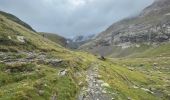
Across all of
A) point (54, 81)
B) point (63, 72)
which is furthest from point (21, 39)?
point (54, 81)

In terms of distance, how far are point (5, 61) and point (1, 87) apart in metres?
25.2

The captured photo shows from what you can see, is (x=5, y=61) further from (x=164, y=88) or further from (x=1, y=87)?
(x=164, y=88)

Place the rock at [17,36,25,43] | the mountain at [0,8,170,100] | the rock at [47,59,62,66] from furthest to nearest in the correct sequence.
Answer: the rock at [17,36,25,43], the rock at [47,59,62,66], the mountain at [0,8,170,100]

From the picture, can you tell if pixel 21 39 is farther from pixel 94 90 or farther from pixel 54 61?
pixel 94 90

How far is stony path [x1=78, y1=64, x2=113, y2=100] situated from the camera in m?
82.6

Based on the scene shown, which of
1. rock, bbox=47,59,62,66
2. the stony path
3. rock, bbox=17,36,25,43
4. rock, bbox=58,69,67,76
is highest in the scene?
rock, bbox=17,36,25,43

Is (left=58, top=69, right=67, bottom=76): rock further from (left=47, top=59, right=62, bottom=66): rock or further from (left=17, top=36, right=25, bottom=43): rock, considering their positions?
(left=17, top=36, right=25, bottom=43): rock

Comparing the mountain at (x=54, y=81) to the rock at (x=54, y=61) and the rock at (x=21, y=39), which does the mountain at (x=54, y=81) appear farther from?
the rock at (x=21, y=39)

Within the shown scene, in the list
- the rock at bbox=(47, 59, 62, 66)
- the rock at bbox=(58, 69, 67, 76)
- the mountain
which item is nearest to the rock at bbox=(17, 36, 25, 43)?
the mountain

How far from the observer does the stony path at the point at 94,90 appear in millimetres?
82569

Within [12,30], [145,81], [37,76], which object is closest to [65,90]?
[37,76]

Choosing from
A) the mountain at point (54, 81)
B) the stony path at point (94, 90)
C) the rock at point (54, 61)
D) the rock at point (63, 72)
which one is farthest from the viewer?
the rock at point (54, 61)

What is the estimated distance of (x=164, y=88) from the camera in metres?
121

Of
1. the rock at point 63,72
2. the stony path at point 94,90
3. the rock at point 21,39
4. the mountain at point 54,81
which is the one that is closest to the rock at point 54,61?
the mountain at point 54,81
